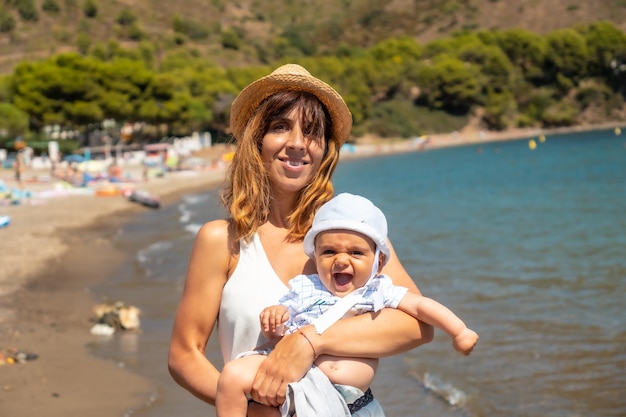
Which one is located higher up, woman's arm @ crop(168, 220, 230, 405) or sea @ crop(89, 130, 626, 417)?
woman's arm @ crop(168, 220, 230, 405)

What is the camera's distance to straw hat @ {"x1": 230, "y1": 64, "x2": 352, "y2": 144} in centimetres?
254

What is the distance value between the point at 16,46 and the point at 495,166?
6015 centimetres

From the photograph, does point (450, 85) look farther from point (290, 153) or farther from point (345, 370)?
point (345, 370)

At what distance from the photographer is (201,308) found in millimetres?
2473

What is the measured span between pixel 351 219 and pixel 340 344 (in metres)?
0.33

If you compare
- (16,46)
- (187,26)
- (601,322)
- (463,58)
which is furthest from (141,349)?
(187,26)

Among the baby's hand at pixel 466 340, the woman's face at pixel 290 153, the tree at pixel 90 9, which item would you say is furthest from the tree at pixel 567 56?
the baby's hand at pixel 466 340

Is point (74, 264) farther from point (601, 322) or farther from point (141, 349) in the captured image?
point (601, 322)

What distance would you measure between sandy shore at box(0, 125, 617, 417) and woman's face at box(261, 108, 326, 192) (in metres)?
4.63

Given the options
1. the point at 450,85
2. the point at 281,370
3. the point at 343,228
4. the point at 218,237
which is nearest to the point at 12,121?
the point at 218,237

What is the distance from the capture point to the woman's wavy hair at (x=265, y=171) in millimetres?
2529

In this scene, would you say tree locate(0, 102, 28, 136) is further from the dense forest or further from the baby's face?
the baby's face

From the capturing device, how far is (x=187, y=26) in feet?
352

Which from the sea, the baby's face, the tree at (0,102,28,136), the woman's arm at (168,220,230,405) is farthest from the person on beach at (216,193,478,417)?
the tree at (0,102,28,136)
